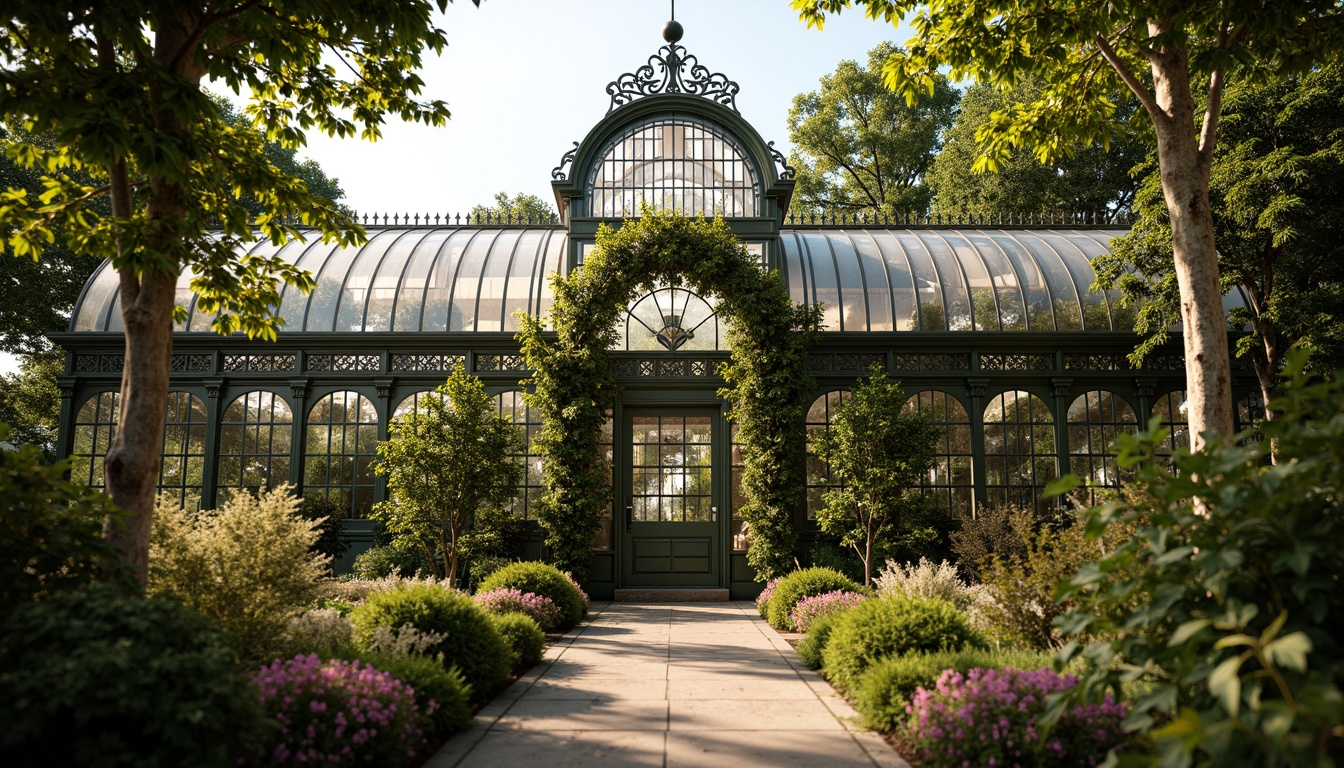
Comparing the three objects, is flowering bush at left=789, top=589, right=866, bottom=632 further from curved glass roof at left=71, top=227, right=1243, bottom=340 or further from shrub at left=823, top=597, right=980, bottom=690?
curved glass roof at left=71, top=227, right=1243, bottom=340

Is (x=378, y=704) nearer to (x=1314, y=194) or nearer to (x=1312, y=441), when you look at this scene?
(x=1312, y=441)

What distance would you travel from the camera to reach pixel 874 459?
12.1 meters

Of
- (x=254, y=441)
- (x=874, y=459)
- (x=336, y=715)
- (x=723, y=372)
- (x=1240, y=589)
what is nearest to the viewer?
(x=1240, y=589)

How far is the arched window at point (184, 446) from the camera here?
547 inches

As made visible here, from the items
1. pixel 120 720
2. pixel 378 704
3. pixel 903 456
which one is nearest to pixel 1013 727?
pixel 378 704

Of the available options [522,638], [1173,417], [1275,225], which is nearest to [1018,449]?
[1173,417]

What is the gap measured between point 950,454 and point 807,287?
13.2 ft

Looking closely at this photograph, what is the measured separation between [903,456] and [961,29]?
697 cm

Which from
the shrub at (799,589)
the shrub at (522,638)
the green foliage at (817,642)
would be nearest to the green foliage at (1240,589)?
the green foliage at (817,642)

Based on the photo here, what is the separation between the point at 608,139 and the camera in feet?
48.3

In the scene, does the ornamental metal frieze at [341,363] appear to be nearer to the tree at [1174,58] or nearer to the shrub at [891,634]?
the tree at [1174,58]

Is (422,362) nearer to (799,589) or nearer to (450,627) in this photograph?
(799,589)

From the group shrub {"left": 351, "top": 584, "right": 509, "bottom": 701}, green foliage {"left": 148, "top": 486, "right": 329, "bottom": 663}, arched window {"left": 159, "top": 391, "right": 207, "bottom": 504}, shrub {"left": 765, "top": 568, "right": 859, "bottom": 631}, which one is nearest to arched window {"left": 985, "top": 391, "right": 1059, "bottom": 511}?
shrub {"left": 765, "top": 568, "right": 859, "bottom": 631}

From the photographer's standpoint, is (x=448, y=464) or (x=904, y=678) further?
(x=448, y=464)
